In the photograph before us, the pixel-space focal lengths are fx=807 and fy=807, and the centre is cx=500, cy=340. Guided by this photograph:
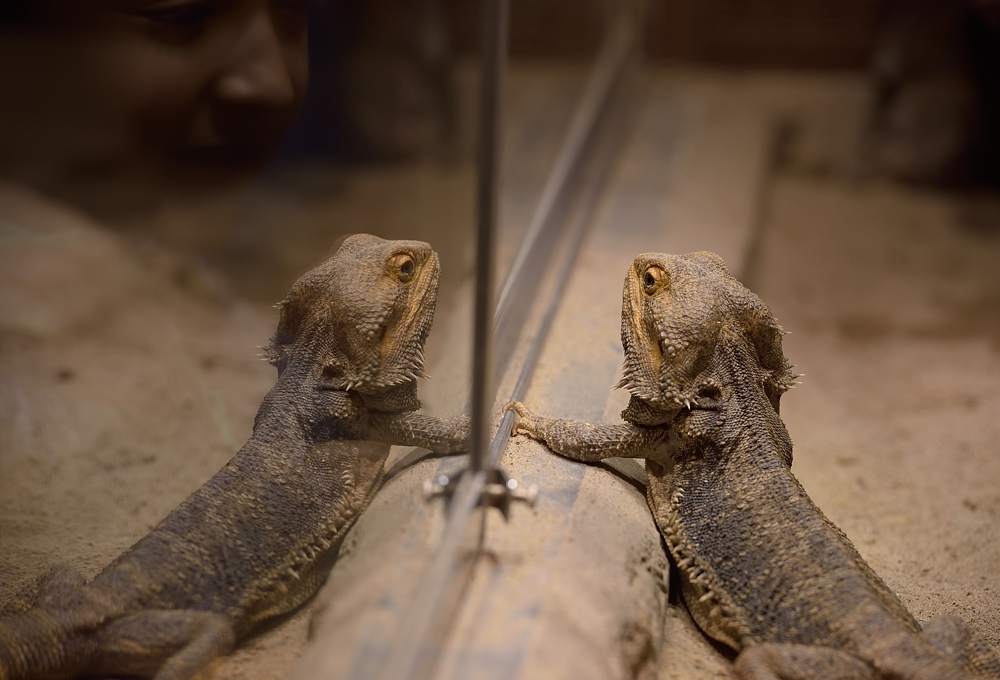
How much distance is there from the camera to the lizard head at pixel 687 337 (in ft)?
8.21

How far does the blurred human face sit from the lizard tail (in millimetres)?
1220

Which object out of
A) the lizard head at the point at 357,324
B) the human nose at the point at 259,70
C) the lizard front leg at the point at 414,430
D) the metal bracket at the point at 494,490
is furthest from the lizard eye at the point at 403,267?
the metal bracket at the point at 494,490

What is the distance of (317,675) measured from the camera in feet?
5.23

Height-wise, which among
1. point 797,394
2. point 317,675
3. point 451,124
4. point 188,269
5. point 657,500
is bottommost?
point 797,394

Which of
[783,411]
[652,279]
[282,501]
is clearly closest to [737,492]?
[652,279]

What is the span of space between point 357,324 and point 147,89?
2.80ft

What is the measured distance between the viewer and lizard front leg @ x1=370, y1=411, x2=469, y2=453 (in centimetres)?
243

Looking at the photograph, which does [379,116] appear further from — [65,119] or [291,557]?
[291,557]

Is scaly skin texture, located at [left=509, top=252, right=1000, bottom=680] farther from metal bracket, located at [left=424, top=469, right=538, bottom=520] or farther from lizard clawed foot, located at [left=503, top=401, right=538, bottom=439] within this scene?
metal bracket, located at [left=424, top=469, right=538, bottom=520]

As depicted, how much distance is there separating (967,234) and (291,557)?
515 centimetres

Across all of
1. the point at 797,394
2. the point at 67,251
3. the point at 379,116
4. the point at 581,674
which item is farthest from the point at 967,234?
the point at 67,251

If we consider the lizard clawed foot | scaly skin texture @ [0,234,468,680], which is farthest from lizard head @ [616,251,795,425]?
scaly skin texture @ [0,234,468,680]

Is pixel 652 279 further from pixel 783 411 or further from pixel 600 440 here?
pixel 783 411

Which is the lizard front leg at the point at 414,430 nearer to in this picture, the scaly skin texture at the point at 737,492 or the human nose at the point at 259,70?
the scaly skin texture at the point at 737,492
